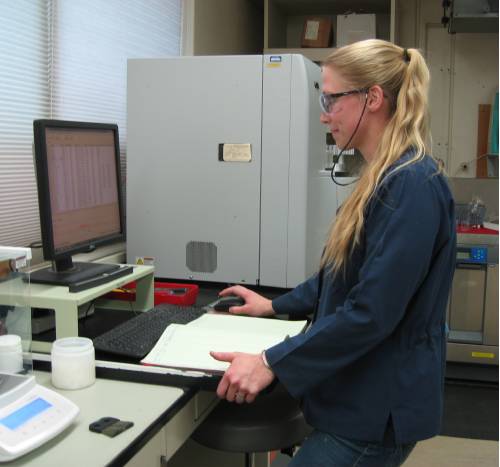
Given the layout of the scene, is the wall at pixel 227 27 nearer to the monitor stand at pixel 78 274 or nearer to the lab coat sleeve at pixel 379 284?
the monitor stand at pixel 78 274

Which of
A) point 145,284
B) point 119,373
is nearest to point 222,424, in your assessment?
point 119,373

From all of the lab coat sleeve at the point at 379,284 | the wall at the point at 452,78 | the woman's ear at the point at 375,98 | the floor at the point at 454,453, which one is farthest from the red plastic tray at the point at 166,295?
the wall at the point at 452,78

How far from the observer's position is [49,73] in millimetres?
2176

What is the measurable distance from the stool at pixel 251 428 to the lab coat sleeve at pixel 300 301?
22 centimetres

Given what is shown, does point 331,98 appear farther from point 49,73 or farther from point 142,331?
point 49,73

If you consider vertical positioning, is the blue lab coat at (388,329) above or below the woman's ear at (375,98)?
below

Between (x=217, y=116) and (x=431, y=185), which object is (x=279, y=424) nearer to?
(x=431, y=185)

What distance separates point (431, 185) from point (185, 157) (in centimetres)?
127

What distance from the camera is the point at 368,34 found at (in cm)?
364

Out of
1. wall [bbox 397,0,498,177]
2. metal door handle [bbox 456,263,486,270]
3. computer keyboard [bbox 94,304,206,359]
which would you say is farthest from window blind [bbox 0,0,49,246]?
wall [bbox 397,0,498,177]

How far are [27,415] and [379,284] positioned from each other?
67 centimetres

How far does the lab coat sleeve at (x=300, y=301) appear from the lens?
1.61m

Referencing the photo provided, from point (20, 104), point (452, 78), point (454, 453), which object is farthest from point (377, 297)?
point (452, 78)

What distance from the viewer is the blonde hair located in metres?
1.20
